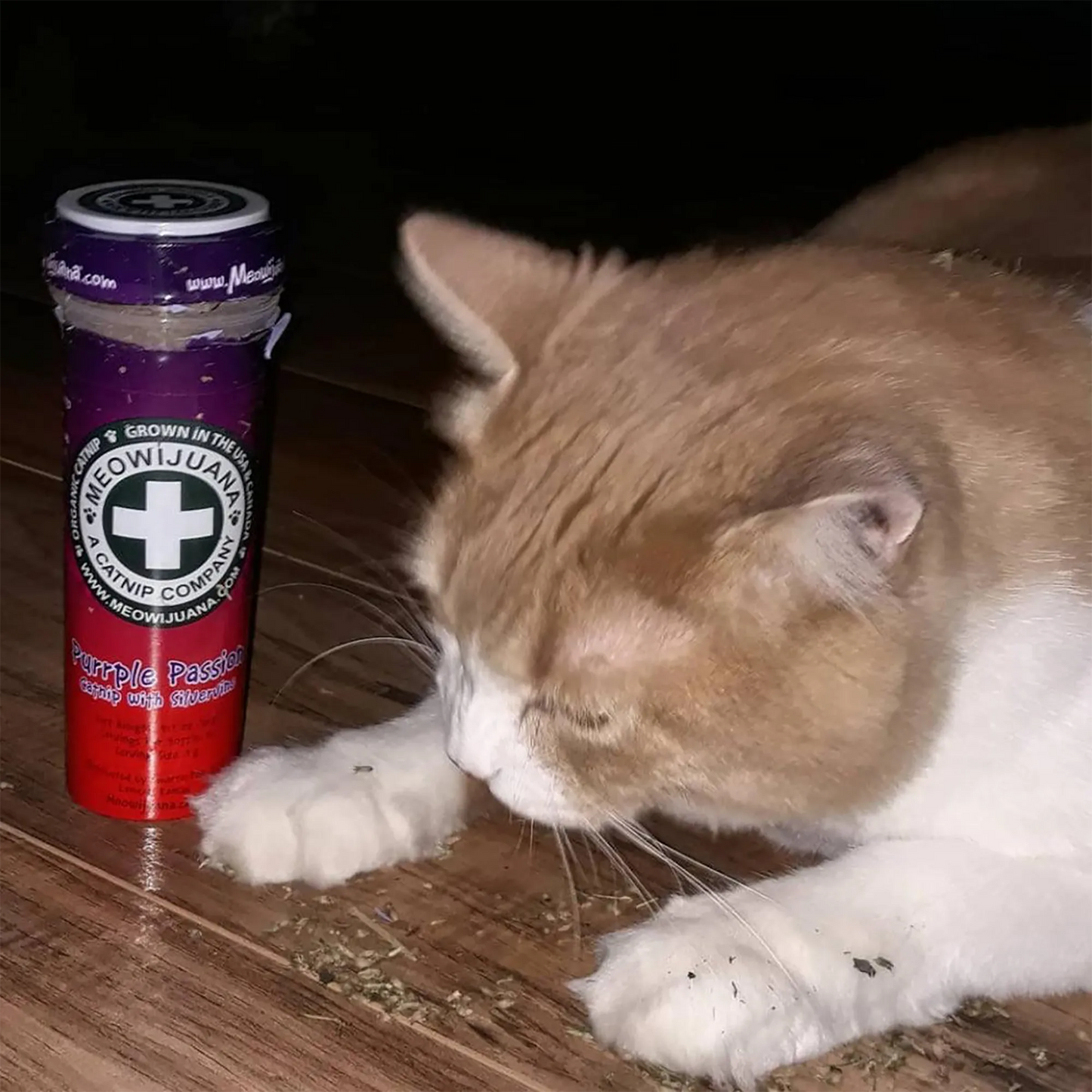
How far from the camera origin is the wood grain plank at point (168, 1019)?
0.88 m

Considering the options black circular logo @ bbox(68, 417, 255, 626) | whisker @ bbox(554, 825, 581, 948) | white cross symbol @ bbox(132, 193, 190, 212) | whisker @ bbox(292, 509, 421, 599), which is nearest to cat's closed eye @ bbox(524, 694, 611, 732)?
whisker @ bbox(554, 825, 581, 948)

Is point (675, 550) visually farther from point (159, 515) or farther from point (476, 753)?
point (159, 515)

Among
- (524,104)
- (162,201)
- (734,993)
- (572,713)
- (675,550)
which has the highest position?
(162,201)

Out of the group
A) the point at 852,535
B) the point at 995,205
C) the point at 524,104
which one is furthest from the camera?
the point at 524,104

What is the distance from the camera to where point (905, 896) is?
99 cm

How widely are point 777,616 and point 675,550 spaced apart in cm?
7

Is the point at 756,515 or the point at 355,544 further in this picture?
the point at 355,544

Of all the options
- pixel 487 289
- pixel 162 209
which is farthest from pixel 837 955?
pixel 162 209

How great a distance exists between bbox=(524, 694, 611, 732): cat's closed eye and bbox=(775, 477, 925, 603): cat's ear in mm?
154

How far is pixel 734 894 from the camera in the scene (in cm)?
100

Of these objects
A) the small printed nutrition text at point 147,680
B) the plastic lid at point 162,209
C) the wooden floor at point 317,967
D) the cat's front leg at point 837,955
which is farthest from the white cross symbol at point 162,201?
the cat's front leg at point 837,955

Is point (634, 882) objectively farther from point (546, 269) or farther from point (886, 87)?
point (886, 87)

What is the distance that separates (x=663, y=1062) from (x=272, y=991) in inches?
9.3

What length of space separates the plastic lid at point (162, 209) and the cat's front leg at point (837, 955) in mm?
497
